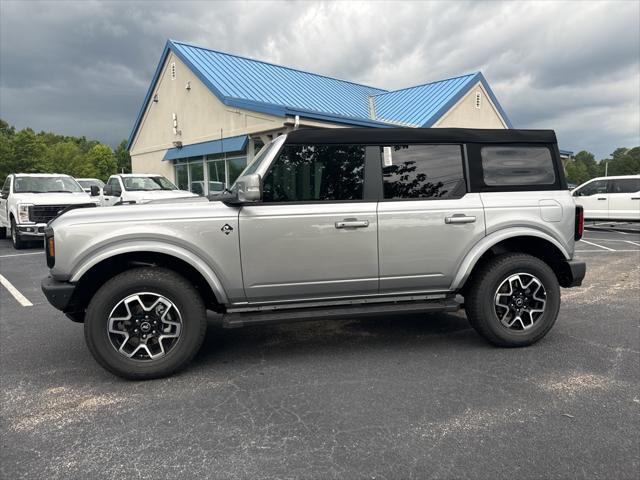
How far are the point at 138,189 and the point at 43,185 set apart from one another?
2.41 metres

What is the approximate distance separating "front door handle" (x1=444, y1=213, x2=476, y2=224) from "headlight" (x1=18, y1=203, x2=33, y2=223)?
432 inches

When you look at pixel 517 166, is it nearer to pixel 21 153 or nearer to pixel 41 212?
pixel 41 212

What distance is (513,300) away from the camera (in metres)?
4.10

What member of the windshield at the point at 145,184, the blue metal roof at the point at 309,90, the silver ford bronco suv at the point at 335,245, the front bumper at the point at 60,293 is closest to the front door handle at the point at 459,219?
the silver ford bronco suv at the point at 335,245

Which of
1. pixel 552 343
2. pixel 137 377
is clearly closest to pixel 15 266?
pixel 137 377

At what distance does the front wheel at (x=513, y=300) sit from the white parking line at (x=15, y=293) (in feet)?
18.1

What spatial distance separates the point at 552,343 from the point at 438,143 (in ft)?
7.04

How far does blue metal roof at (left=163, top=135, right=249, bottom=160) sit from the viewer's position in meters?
15.2

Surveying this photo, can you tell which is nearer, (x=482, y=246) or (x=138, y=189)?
(x=482, y=246)

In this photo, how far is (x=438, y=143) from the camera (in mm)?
4094

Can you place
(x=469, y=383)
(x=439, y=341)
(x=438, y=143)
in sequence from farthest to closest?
(x=439, y=341), (x=438, y=143), (x=469, y=383)

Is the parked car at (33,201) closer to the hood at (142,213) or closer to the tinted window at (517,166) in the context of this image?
the hood at (142,213)

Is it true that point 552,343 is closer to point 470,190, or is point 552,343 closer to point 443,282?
point 443,282

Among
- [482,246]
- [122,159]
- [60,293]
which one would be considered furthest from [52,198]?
[122,159]
